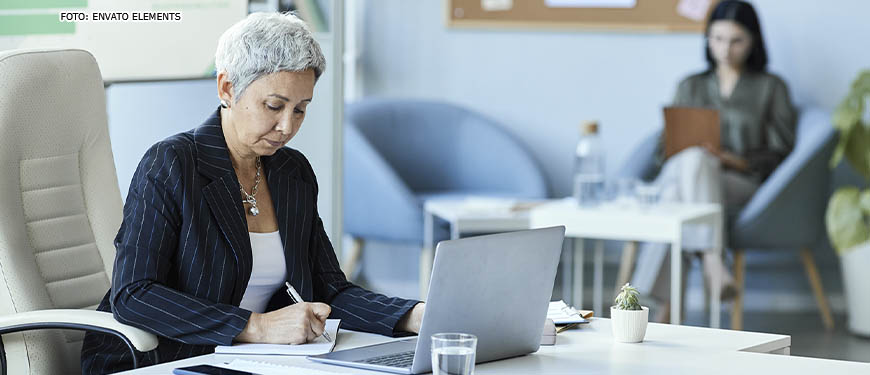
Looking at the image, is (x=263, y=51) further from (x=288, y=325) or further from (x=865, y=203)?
(x=865, y=203)

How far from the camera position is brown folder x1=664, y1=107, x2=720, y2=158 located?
479 cm

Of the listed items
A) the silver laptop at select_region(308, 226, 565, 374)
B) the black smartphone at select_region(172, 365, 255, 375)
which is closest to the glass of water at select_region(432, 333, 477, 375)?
the silver laptop at select_region(308, 226, 565, 374)

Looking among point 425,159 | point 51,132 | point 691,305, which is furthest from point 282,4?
point 691,305

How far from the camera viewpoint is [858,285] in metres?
4.81

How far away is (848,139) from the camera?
4.86m

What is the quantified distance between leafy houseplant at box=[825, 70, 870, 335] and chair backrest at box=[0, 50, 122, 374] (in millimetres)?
3338

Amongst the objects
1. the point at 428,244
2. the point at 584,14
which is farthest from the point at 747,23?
the point at 428,244

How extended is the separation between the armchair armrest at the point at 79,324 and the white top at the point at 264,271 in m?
0.21

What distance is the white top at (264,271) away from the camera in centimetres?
201

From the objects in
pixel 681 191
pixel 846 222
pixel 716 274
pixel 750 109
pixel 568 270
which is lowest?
pixel 568 270

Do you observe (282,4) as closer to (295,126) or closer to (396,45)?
(295,126)

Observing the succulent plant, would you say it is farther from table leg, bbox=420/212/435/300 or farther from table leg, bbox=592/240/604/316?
table leg, bbox=592/240/604/316

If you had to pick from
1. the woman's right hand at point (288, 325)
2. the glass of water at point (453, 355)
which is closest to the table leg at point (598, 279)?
the woman's right hand at point (288, 325)

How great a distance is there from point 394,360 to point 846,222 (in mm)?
3576
